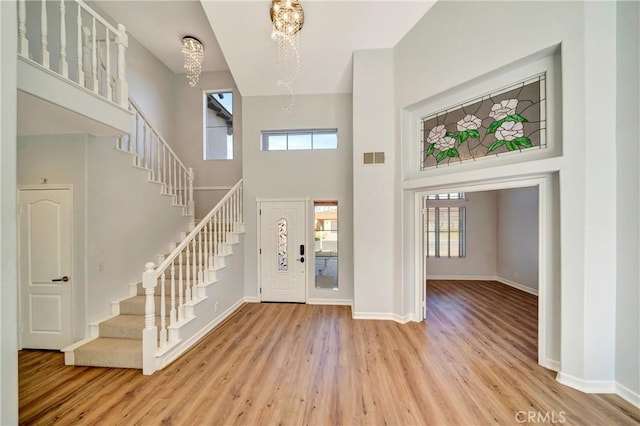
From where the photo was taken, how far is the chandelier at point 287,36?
3.43 meters

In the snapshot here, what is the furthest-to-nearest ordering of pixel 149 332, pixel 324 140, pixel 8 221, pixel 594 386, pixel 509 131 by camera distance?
pixel 324 140, pixel 509 131, pixel 149 332, pixel 594 386, pixel 8 221

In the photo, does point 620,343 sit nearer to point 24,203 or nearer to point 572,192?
point 572,192

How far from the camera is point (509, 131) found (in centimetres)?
291

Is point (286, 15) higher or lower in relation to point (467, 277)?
higher

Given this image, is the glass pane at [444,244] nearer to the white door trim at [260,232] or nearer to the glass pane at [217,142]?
the white door trim at [260,232]

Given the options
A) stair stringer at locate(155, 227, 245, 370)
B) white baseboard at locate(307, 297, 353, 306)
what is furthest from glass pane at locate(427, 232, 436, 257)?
stair stringer at locate(155, 227, 245, 370)

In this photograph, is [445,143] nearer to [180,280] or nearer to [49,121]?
[180,280]

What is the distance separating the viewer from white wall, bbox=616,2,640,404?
2.17 m

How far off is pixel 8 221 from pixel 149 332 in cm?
168

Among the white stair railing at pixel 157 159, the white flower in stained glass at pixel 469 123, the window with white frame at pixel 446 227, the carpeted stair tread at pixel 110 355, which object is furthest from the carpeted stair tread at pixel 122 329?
the window with white frame at pixel 446 227

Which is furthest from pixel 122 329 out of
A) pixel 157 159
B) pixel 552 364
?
pixel 552 364

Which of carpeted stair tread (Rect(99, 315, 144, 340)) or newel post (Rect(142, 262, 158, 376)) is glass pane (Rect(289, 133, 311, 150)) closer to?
newel post (Rect(142, 262, 158, 376))

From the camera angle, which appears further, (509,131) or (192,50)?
(192,50)

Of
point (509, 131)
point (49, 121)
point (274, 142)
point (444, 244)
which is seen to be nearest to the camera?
point (49, 121)
